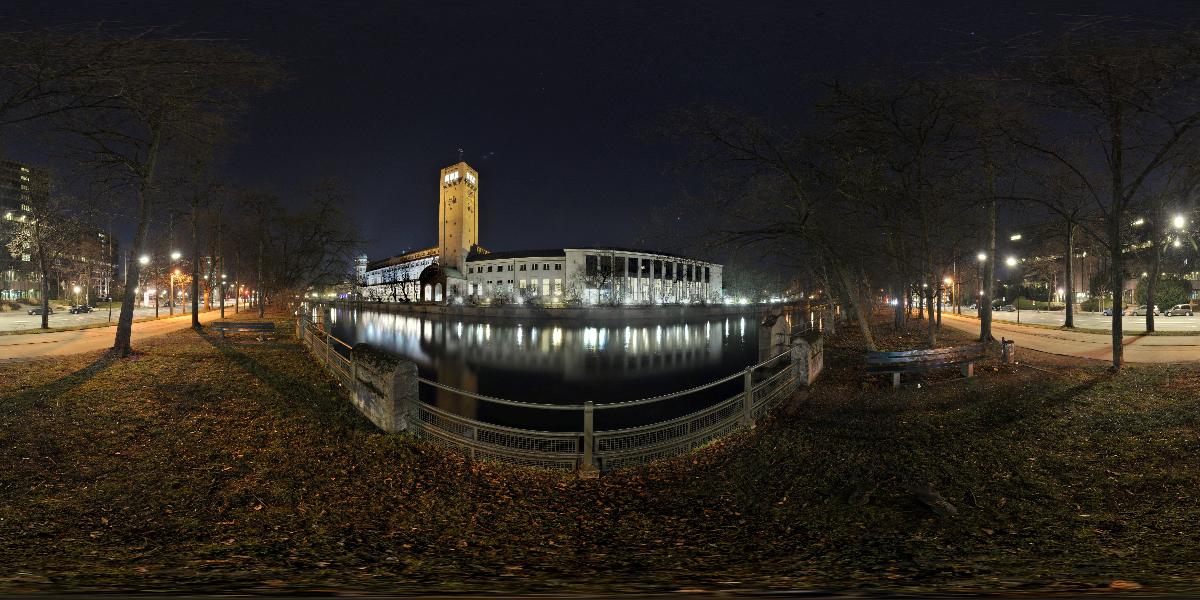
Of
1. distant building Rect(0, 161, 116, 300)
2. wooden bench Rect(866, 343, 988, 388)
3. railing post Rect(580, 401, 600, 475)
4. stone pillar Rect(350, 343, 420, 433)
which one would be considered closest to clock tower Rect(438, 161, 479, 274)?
distant building Rect(0, 161, 116, 300)

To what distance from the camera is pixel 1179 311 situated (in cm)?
4044

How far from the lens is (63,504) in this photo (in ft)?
17.3

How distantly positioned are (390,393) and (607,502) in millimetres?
4258

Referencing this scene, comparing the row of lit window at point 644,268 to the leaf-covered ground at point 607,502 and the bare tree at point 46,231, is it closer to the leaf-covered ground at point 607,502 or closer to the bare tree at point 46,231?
the bare tree at point 46,231

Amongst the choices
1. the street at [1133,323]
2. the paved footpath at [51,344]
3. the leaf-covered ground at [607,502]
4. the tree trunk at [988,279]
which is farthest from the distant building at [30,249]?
the street at [1133,323]

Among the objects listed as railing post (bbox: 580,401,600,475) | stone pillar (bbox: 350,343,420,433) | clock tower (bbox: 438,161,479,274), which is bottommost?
railing post (bbox: 580,401,600,475)

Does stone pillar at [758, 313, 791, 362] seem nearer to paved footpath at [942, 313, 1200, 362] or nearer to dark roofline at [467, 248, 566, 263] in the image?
paved footpath at [942, 313, 1200, 362]

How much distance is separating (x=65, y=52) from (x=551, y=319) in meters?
55.4

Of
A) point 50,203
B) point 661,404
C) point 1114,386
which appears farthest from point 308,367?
point 50,203

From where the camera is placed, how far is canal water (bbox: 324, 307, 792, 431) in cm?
1561

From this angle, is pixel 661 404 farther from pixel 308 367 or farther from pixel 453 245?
pixel 453 245

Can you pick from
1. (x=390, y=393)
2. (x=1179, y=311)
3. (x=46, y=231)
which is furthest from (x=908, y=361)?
→ (x=1179, y=311)

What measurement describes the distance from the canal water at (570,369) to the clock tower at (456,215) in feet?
247

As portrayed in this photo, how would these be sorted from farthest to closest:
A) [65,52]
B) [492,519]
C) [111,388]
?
1. [111,388]
2. [65,52]
3. [492,519]
